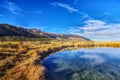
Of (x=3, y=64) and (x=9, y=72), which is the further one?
(x=3, y=64)

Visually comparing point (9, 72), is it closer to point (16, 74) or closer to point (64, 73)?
point (16, 74)

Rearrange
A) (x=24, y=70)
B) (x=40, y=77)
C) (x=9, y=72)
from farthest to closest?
1. (x=24, y=70)
2. (x=9, y=72)
3. (x=40, y=77)

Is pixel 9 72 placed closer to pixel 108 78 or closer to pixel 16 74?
pixel 16 74

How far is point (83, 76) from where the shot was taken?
30.7m

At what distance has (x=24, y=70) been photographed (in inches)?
1262

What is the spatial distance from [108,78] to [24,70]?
42.4ft

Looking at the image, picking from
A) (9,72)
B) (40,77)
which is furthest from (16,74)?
(40,77)

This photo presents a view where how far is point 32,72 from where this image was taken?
1216 inches

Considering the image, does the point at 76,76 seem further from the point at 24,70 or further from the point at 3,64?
the point at 3,64

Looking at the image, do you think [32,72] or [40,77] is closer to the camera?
[40,77]

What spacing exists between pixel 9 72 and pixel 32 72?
11.1 feet

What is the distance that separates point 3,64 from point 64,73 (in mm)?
10260

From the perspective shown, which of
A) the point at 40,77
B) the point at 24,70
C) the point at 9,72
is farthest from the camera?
the point at 24,70

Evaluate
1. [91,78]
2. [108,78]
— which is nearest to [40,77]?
[91,78]
